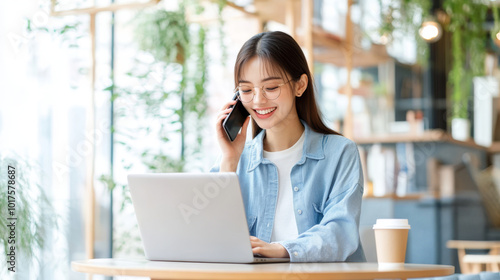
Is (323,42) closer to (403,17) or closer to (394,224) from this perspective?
(403,17)

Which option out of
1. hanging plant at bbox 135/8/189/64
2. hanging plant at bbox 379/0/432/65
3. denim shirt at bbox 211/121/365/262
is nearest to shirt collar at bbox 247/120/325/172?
denim shirt at bbox 211/121/365/262

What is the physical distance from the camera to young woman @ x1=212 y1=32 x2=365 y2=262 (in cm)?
193

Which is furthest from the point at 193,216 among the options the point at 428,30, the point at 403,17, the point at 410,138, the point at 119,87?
the point at 410,138

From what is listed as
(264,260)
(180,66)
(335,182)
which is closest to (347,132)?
(180,66)

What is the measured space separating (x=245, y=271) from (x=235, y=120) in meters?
0.77

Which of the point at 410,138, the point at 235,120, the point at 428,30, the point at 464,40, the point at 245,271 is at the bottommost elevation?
the point at 245,271

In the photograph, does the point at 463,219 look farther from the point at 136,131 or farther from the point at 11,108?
the point at 11,108

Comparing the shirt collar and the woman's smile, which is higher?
the woman's smile

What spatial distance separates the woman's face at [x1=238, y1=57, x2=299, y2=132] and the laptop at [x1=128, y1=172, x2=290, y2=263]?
0.46 meters

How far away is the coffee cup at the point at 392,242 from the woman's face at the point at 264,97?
0.45m

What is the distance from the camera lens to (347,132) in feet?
15.8

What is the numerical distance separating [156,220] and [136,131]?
6.23ft

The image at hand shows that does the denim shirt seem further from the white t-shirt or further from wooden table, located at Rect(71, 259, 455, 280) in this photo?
wooden table, located at Rect(71, 259, 455, 280)

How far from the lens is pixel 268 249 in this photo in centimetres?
169
